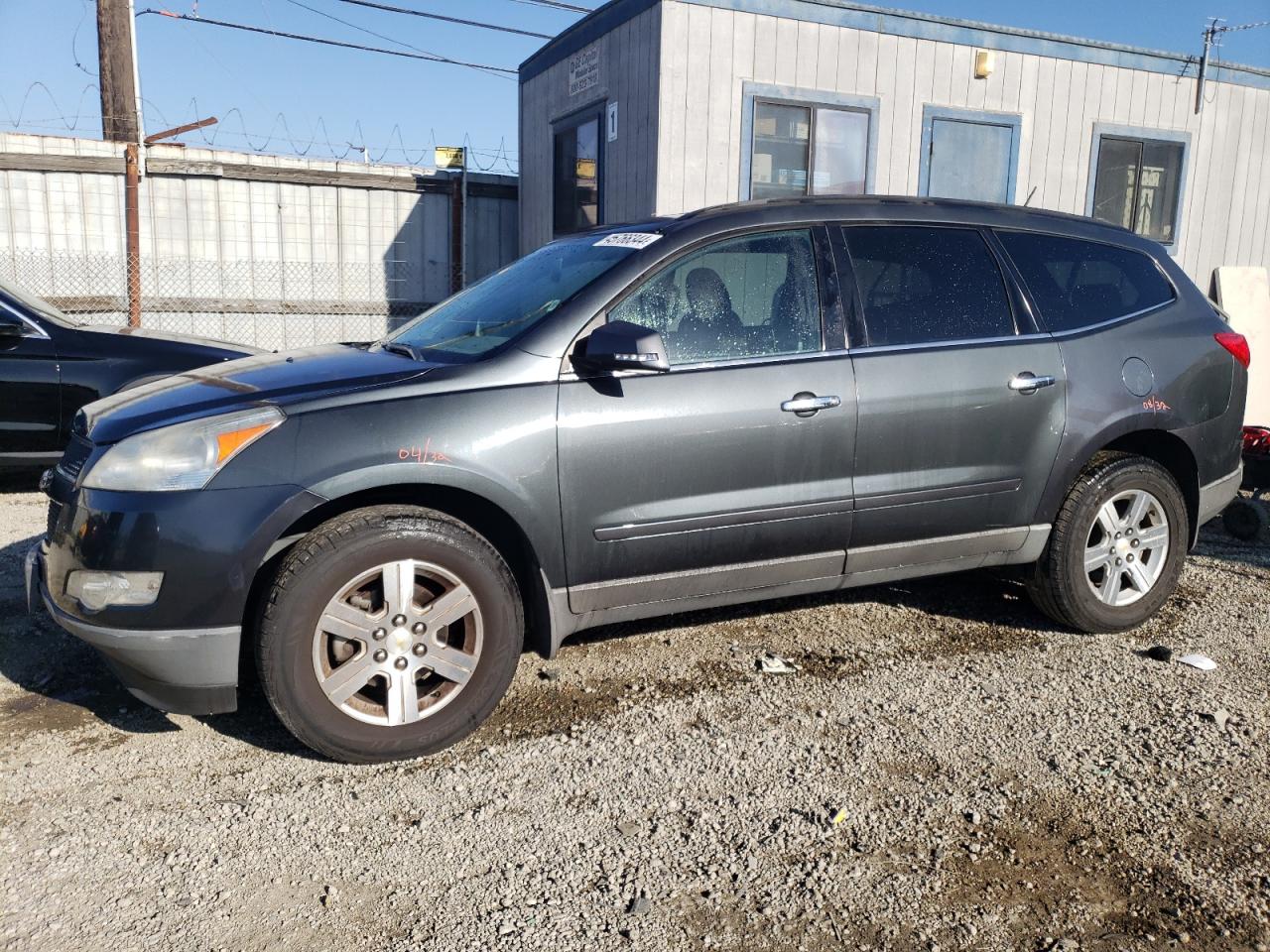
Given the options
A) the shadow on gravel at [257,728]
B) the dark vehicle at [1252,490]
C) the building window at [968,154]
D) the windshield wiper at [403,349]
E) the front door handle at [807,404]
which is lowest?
the shadow on gravel at [257,728]

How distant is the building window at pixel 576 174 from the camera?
10711 mm

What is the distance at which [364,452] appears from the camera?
307cm

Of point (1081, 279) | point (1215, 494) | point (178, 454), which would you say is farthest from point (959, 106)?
point (178, 454)

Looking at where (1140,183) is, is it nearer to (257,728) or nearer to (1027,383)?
(1027,383)

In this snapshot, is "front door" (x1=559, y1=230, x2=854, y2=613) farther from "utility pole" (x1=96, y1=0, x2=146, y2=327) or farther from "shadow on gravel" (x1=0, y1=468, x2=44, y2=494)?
"utility pole" (x1=96, y1=0, x2=146, y2=327)

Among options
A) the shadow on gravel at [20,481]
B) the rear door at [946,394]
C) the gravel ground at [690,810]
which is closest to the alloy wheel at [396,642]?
the gravel ground at [690,810]

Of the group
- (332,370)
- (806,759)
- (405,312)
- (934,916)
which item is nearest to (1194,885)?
(934,916)

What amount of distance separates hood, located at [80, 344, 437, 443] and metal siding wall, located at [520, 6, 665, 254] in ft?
19.2

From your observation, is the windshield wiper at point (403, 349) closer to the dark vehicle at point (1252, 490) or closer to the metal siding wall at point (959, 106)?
the dark vehicle at point (1252, 490)

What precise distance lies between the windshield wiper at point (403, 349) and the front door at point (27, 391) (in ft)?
12.5

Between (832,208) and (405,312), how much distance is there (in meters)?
10.7

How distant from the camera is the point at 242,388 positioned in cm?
330

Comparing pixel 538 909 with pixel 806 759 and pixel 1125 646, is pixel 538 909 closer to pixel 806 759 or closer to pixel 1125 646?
pixel 806 759

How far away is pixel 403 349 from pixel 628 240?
0.94 m
